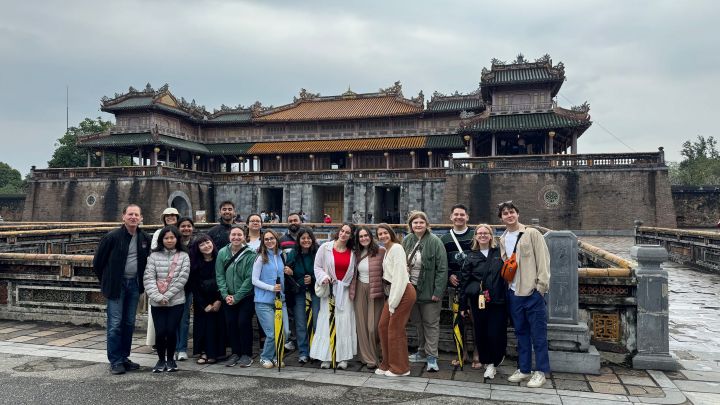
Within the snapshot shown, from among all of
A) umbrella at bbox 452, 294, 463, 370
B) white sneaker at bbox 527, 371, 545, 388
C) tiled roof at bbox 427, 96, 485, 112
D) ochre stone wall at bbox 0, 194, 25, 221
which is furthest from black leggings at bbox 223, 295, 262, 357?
ochre stone wall at bbox 0, 194, 25, 221

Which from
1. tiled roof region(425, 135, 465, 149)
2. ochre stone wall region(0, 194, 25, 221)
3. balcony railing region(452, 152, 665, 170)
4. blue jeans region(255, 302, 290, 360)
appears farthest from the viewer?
ochre stone wall region(0, 194, 25, 221)

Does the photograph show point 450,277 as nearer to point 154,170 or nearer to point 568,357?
point 568,357

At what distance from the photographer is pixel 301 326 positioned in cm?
522

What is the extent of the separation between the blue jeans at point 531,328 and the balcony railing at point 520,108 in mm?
25024

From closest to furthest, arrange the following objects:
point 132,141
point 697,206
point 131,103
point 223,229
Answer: point 223,229, point 697,206, point 132,141, point 131,103

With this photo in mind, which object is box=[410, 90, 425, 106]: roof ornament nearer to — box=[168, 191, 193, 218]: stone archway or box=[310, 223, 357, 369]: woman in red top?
box=[168, 191, 193, 218]: stone archway

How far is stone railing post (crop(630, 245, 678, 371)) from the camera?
4734 millimetres

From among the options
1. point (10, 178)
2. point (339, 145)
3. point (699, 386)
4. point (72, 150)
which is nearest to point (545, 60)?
point (339, 145)

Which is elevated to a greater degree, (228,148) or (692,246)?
(228,148)

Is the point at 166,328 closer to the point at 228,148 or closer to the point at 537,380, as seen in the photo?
the point at 537,380

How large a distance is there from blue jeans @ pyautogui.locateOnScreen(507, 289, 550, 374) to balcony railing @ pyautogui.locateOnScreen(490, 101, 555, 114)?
25024mm

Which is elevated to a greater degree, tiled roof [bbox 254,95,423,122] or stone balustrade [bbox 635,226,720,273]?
tiled roof [bbox 254,95,423,122]

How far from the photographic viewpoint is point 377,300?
4930mm

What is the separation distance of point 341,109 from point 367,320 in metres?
31.0
